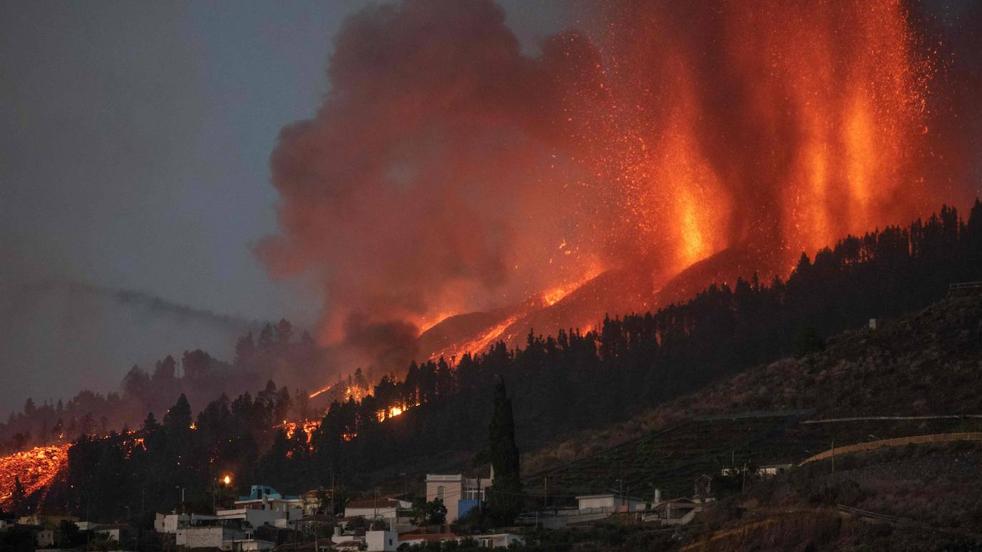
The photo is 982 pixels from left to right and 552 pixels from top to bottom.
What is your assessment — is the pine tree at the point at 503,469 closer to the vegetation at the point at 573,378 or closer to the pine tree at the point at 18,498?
the vegetation at the point at 573,378

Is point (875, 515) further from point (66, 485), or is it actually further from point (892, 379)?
point (66, 485)

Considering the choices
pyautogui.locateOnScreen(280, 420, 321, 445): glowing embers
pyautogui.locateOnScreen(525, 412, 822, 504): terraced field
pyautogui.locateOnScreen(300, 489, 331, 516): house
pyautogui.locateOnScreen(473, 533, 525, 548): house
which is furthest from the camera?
pyautogui.locateOnScreen(280, 420, 321, 445): glowing embers

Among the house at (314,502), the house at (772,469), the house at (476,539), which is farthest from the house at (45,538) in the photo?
the house at (772,469)

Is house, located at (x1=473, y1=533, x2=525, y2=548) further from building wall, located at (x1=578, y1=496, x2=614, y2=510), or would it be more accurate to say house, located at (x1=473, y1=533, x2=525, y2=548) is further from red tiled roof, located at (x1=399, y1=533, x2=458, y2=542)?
building wall, located at (x1=578, y1=496, x2=614, y2=510)

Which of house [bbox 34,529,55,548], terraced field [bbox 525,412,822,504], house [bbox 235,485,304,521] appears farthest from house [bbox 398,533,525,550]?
house [bbox 34,529,55,548]

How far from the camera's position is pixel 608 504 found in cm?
9681

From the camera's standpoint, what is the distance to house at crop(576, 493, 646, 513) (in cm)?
9581

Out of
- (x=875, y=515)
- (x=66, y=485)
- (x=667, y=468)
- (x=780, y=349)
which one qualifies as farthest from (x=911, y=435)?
(x=66, y=485)

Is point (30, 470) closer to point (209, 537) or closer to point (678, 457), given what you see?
point (209, 537)

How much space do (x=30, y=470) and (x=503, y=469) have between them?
92.7m

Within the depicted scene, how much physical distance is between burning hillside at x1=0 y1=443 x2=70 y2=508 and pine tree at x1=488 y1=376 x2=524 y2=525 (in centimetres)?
7264

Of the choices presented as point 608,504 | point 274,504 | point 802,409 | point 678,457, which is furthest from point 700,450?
point 274,504

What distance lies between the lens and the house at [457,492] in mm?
99062

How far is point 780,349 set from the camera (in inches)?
5591
